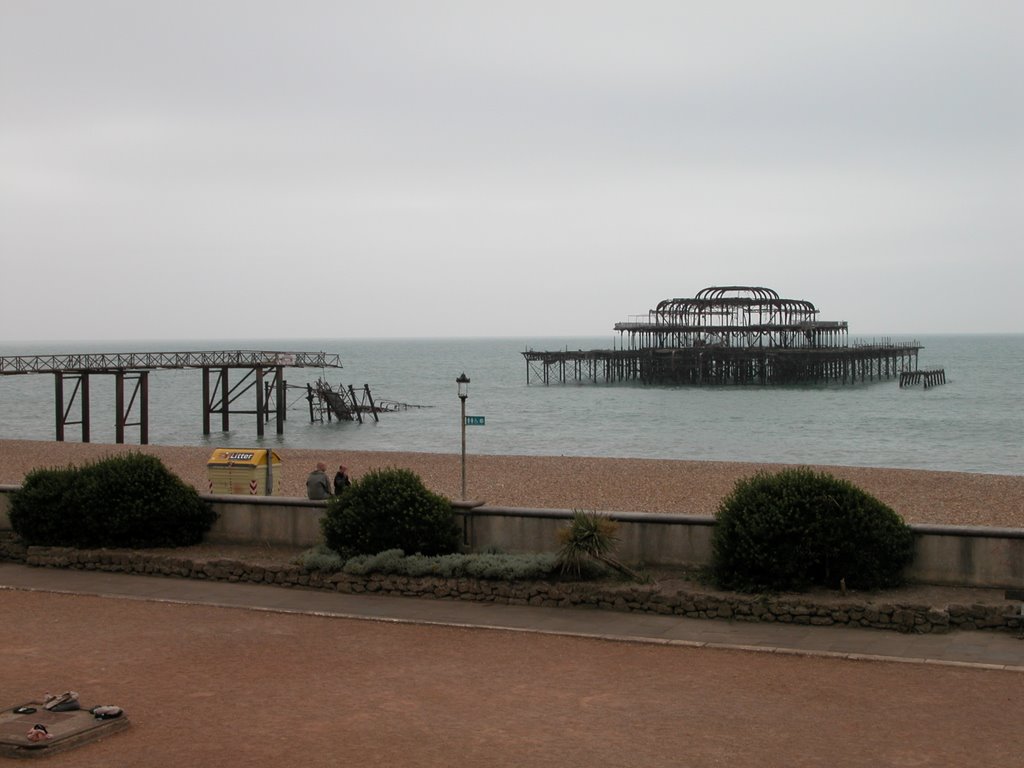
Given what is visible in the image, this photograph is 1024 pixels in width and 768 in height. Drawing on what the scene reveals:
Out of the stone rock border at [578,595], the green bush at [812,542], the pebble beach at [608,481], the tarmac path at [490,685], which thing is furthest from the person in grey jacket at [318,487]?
the green bush at [812,542]

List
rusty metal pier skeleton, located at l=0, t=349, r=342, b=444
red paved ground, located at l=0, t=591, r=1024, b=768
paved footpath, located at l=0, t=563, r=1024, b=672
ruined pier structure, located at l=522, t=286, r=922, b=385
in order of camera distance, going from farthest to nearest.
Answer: ruined pier structure, located at l=522, t=286, r=922, b=385
rusty metal pier skeleton, located at l=0, t=349, r=342, b=444
paved footpath, located at l=0, t=563, r=1024, b=672
red paved ground, located at l=0, t=591, r=1024, b=768

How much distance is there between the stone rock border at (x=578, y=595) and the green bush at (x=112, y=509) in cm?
36

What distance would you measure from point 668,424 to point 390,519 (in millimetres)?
46073

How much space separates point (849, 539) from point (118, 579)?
→ 9103mm

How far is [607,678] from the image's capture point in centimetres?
1067

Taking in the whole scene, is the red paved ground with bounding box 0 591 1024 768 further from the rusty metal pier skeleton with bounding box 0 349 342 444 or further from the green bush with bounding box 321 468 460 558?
the rusty metal pier skeleton with bounding box 0 349 342 444

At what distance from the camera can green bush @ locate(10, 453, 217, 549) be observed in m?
16.4

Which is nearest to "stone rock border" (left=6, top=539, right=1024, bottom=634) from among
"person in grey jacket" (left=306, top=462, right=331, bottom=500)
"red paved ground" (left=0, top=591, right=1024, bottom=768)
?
"red paved ground" (left=0, top=591, right=1024, bottom=768)

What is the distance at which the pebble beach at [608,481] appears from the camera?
24.6m

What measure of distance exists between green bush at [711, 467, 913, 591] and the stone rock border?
0.42 m

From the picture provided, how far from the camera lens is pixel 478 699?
10.0 m

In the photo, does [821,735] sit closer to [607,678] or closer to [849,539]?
[607,678]

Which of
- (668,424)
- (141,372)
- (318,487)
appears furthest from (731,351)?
(318,487)

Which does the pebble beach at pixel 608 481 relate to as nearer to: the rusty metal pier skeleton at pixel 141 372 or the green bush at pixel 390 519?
the green bush at pixel 390 519
